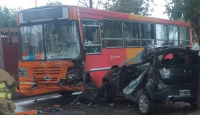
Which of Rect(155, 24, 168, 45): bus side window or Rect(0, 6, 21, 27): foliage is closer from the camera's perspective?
Rect(155, 24, 168, 45): bus side window

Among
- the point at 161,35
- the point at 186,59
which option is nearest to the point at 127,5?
the point at 161,35

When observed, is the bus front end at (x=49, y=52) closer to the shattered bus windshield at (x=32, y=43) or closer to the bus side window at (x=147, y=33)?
the shattered bus windshield at (x=32, y=43)

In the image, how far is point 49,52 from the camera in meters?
10.7

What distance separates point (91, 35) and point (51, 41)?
1.41m

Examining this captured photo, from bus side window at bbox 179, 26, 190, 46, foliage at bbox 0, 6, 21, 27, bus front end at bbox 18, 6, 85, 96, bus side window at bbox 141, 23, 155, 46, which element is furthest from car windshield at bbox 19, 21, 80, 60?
foliage at bbox 0, 6, 21, 27

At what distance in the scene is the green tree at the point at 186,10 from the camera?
810 cm

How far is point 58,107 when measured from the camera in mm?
10133

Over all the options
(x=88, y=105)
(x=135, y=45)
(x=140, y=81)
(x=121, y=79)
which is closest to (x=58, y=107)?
(x=88, y=105)

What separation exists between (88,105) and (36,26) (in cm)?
339

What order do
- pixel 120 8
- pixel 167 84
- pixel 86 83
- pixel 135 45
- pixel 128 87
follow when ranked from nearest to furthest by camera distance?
1. pixel 167 84
2. pixel 128 87
3. pixel 86 83
4. pixel 135 45
5. pixel 120 8

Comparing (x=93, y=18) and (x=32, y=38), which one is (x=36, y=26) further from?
(x=93, y=18)

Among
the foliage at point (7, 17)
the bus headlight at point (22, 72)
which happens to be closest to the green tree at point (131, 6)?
the foliage at point (7, 17)

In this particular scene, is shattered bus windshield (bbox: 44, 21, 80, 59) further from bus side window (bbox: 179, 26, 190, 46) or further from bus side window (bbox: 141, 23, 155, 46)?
bus side window (bbox: 179, 26, 190, 46)

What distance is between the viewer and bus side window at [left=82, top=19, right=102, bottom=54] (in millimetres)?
10570
